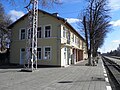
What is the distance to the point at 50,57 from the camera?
95.1 feet

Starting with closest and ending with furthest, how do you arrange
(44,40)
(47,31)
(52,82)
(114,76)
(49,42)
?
(52,82) → (114,76) → (49,42) → (44,40) → (47,31)

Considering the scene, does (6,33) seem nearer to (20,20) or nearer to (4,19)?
(4,19)

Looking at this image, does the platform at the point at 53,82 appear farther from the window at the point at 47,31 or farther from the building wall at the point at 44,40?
the window at the point at 47,31

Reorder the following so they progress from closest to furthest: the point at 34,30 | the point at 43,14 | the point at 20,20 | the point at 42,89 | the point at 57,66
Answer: the point at 42,89, the point at 34,30, the point at 57,66, the point at 43,14, the point at 20,20

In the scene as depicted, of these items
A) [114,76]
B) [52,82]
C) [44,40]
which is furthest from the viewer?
[44,40]

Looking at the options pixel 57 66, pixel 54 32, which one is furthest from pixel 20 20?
pixel 57 66

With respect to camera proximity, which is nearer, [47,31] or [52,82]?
[52,82]

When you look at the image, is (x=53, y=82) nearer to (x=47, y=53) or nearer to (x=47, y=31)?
(x=47, y=53)

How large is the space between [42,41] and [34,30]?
718cm

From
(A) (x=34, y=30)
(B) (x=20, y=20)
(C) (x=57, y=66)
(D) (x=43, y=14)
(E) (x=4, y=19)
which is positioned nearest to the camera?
(A) (x=34, y=30)

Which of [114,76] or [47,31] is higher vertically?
[47,31]

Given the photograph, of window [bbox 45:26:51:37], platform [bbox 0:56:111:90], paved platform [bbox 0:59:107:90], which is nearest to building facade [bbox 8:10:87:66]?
window [bbox 45:26:51:37]

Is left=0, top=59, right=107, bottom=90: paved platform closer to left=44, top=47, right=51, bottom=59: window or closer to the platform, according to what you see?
the platform

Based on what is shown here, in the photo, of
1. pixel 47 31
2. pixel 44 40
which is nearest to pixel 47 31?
pixel 47 31
